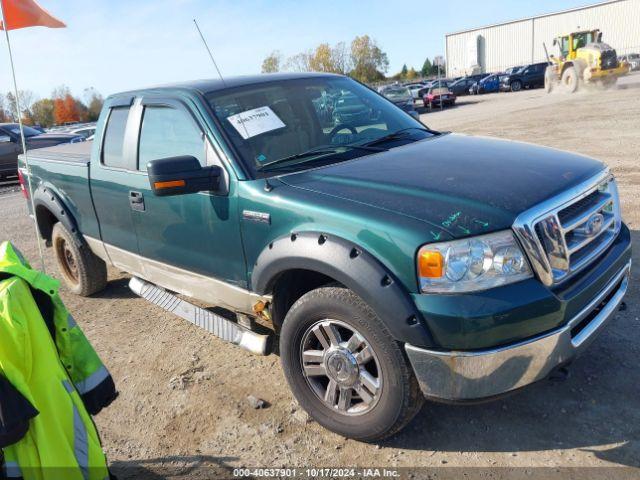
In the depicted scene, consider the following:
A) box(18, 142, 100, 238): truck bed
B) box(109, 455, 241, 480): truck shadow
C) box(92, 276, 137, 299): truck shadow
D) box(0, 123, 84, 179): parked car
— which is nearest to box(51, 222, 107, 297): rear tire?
box(92, 276, 137, 299): truck shadow

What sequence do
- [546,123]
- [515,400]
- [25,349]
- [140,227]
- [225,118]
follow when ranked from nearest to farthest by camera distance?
1. [25,349]
2. [515,400]
3. [225,118]
4. [140,227]
5. [546,123]

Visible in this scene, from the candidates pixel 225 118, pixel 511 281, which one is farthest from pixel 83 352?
pixel 511 281

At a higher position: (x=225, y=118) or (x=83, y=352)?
(x=225, y=118)

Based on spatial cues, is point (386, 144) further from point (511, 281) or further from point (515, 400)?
point (515, 400)

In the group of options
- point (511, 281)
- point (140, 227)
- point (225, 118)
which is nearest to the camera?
point (511, 281)

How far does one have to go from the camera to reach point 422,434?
2893 millimetres

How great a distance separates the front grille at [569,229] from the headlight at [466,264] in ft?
0.38

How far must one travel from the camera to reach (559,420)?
2.87 meters

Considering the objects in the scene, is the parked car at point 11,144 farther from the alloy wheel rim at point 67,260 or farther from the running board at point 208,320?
the running board at point 208,320

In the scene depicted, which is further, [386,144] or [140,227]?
[140,227]

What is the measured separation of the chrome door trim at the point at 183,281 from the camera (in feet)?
10.8

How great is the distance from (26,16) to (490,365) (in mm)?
4384

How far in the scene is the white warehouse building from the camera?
59.1 metres

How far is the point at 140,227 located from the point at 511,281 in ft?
8.53
